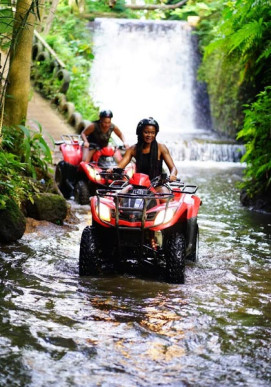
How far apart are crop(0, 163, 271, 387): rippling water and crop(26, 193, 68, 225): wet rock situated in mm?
569

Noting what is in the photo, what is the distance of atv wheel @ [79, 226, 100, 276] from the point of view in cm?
633

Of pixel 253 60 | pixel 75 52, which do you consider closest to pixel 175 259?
pixel 253 60

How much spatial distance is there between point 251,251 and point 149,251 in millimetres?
2176

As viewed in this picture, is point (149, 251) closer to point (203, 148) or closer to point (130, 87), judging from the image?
point (203, 148)

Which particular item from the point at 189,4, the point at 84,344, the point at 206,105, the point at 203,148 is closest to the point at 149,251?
the point at 84,344

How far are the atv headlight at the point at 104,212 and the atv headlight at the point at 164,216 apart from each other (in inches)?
18.4

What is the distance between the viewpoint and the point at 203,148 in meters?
19.8

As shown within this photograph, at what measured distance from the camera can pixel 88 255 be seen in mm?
6328

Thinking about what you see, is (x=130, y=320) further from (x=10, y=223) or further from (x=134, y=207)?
(x=10, y=223)

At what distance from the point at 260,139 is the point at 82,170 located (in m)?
3.12

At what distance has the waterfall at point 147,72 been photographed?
2603 centimetres

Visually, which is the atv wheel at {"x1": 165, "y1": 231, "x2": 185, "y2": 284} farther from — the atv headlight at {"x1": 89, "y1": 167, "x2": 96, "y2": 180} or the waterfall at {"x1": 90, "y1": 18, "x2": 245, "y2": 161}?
the waterfall at {"x1": 90, "y1": 18, "x2": 245, "y2": 161}

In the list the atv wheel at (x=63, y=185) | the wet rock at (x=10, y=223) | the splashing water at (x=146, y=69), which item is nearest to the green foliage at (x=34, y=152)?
the wet rock at (x=10, y=223)

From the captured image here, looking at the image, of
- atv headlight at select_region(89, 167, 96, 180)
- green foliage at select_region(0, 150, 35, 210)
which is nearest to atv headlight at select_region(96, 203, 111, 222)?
green foliage at select_region(0, 150, 35, 210)
